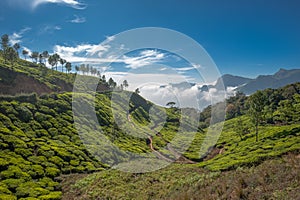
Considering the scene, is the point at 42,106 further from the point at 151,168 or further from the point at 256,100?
the point at 256,100

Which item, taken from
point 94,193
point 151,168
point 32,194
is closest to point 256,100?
point 151,168

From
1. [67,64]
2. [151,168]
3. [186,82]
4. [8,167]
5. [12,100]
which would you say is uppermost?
[67,64]


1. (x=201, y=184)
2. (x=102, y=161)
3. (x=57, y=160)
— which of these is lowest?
(x=102, y=161)

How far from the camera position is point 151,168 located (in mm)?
34625

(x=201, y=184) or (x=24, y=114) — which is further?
(x=24, y=114)

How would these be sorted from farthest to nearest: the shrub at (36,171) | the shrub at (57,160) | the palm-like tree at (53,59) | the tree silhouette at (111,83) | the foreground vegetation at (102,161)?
the tree silhouette at (111,83) < the palm-like tree at (53,59) < the shrub at (57,160) < the shrub at (36,171) < the foreground vegetation at (102,161)

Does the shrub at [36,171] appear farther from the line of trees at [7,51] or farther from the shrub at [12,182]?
the line of trees at [7,51]

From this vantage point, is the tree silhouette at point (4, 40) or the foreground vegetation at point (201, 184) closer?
the foreground vegetation at point (201, 184)

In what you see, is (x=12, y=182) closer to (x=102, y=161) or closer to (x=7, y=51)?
(x=102, y=161)

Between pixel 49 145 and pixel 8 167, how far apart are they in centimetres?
1151

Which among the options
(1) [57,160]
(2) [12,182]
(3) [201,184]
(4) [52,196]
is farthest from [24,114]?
(3) [201,184]

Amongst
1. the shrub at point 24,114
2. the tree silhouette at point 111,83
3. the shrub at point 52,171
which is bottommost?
the shrub at point 52,171

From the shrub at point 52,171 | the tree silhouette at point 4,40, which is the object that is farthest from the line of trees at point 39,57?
the shrub at point 52,171

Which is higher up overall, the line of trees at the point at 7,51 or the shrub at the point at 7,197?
the line of trees at the point at 7,51
